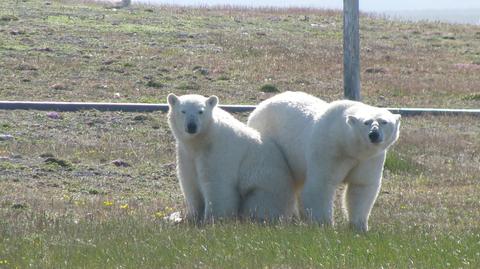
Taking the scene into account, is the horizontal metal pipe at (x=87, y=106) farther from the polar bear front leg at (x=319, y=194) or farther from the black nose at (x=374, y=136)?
the black nose at (x=374, y=136)

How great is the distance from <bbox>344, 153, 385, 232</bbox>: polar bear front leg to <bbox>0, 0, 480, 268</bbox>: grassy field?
25 cm

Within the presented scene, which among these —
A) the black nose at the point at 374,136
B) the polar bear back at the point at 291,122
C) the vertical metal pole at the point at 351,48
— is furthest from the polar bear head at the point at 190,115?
the vertical metal pole at the point at 351,48

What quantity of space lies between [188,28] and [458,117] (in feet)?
57.0

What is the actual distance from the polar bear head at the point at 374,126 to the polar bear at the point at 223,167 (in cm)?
130

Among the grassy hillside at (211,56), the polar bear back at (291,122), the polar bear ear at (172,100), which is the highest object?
the polar bear ear at (172,100)

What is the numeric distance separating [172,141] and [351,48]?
455cm

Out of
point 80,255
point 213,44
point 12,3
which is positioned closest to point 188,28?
point 213,44

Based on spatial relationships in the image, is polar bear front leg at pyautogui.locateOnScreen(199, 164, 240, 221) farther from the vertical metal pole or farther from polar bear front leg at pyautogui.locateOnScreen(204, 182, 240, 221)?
the vertical metal pole

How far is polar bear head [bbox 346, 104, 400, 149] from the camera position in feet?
35.3

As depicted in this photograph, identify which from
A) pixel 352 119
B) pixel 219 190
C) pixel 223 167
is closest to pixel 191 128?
pixel 223 167

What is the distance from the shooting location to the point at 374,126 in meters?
10.8

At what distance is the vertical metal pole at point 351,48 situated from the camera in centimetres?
2053

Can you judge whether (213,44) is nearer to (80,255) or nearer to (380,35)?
(380,35)

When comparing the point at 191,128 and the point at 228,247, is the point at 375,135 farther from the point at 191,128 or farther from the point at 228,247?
the point at 228,247
